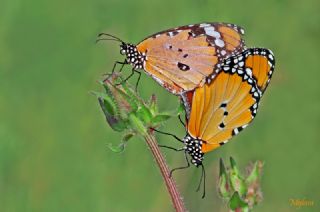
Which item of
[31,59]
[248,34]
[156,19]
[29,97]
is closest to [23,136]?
[29,97]

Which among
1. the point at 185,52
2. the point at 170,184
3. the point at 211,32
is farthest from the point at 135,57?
the point at 170,184

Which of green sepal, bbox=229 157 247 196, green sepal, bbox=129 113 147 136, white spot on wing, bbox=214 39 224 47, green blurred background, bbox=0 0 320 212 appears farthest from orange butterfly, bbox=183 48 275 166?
green blurred background, bbox=0 0 320 212

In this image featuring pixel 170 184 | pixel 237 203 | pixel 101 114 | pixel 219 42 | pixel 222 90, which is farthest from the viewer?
pixel 101 114

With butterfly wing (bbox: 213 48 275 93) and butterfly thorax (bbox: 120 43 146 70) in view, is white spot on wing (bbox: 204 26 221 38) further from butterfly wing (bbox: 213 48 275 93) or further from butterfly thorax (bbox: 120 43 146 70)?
butterfly wing (bbox: 213 48 275 93)

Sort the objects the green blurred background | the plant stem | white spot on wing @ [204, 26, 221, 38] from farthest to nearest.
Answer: the green blurred background → white spot on wing @ [204, 26, 221, 38] → the plant stem

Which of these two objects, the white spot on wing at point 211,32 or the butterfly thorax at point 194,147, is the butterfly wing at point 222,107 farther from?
the white spot on wing at point 211,32

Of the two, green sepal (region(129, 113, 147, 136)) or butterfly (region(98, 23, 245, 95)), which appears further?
butterfly (region(98, 23, 245, 95))

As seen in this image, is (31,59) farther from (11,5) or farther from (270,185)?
(270,185)

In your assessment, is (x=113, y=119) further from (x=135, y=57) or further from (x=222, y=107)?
(x=135, y=57)
